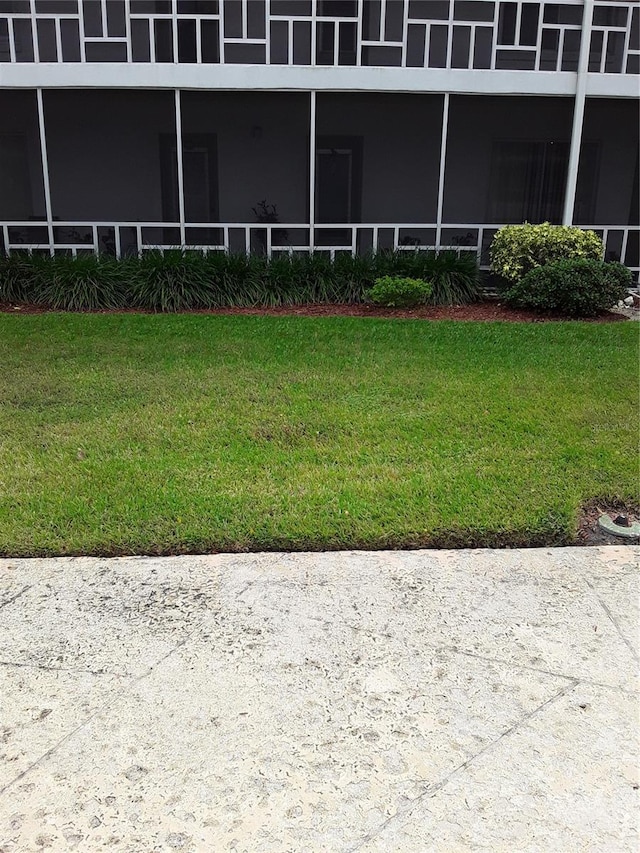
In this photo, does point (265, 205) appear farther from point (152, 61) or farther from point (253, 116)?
point (152, 61)

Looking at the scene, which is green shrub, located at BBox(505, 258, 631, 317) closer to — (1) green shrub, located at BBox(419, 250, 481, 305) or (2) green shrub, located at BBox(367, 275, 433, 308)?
(1) green shrub, located at BBox(419, 250, 481, 305)

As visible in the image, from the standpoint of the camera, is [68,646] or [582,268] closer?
[68,646]

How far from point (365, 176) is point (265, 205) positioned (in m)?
2.05

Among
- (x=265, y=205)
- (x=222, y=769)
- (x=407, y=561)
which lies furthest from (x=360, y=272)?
(x=222, y=769)

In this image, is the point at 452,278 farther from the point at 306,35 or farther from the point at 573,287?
the point at 306,35

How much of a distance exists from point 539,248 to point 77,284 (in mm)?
6109

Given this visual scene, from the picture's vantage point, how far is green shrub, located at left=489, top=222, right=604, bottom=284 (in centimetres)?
969

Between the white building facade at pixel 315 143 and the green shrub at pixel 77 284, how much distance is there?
258cm

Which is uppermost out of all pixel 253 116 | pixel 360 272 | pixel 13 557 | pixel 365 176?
pixel 253 116

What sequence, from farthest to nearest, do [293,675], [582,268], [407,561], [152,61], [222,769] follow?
[152,61] < [582,268] < [407,561] < [293,675] < [222,769]

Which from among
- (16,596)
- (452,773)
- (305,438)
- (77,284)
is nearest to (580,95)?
(77,284)

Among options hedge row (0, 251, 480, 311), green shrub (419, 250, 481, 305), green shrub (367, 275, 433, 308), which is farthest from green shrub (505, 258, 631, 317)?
green shrub (367, 275, 433, 308)

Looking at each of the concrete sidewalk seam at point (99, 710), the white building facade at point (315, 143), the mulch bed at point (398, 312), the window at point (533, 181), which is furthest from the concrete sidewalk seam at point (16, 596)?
the window at point (533, 181)

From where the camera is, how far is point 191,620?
2.88m
